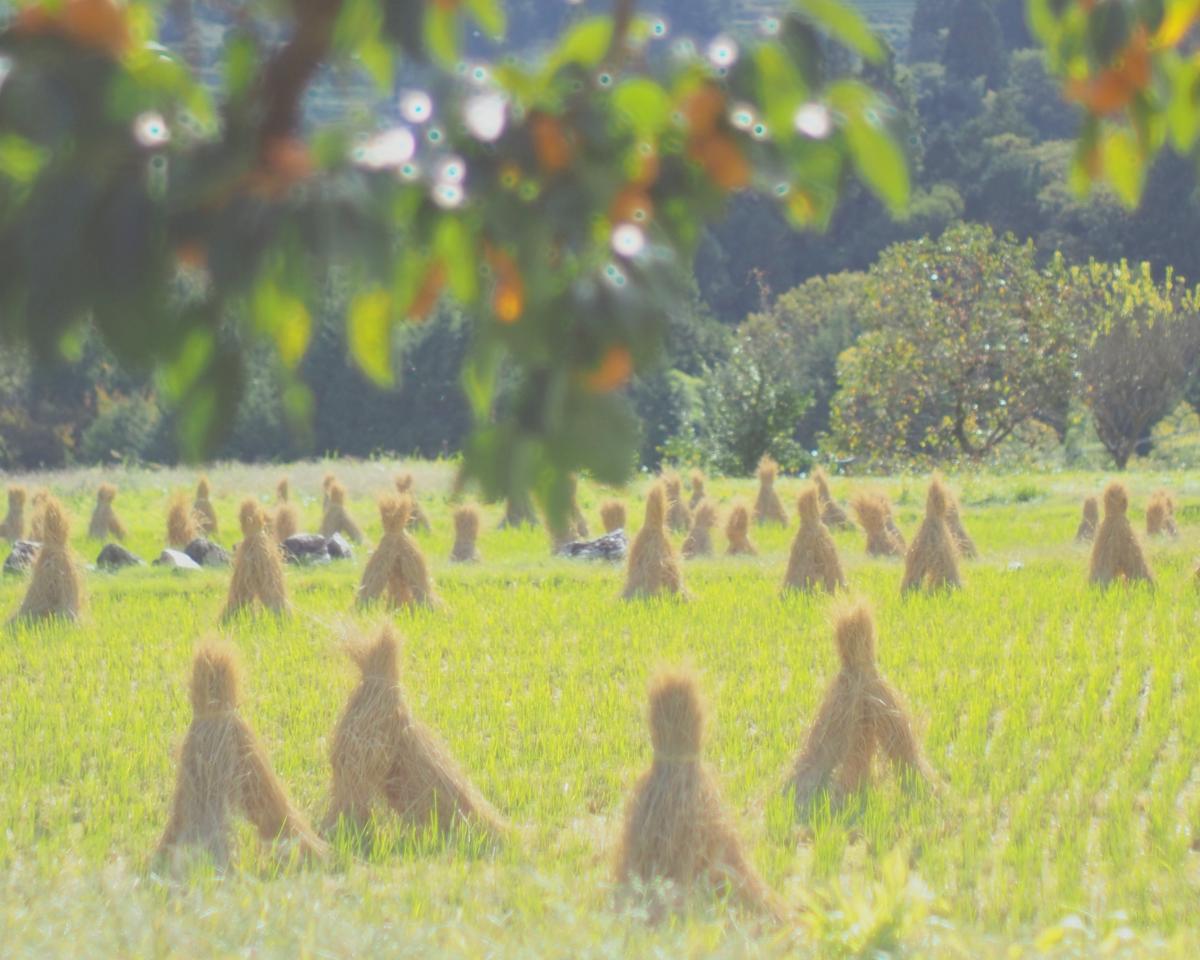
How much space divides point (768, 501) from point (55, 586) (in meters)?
9.89

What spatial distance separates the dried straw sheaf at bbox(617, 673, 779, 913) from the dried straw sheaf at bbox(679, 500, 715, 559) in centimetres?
1055

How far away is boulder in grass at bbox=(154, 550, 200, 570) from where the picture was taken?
15.5 metres

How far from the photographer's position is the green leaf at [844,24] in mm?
1652

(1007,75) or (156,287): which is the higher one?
(1007,75)

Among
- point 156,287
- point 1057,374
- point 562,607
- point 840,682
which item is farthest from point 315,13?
point 1057,374

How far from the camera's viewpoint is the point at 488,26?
5.52 feet

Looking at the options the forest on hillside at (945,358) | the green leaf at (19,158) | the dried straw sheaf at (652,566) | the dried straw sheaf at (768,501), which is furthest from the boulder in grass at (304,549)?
the green leaf at (19,158)

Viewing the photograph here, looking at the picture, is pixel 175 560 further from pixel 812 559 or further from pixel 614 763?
pixel 614 763

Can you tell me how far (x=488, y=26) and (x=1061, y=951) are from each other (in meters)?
3.26

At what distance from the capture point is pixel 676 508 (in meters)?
19.5

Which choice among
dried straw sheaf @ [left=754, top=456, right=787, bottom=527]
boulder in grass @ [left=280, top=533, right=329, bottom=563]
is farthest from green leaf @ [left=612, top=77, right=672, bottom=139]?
dried straw sheaf @ [left=754, top=456, right=787, bottom=527]

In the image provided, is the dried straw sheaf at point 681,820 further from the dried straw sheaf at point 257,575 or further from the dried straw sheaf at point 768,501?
the dried straw sheaf at point 768,501

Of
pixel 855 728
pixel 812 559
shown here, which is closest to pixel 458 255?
pixel 855 728

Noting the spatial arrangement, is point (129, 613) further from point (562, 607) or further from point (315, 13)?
point (315, 13)
